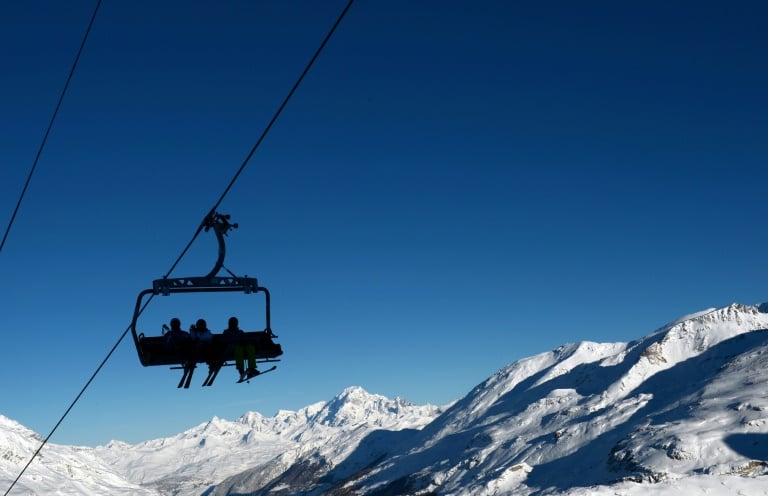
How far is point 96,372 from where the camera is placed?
979 inches

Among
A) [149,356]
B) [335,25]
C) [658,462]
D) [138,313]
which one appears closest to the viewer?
[335,25]

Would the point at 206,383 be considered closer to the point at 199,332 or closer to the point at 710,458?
the point at 199,332

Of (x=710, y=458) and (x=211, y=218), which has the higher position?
(x=211, y=218)

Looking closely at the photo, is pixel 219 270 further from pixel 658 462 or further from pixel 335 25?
pixel 658 462

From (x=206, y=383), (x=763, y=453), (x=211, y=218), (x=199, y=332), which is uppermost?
(x=211, y=218)

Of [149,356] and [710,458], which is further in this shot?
[710,458]

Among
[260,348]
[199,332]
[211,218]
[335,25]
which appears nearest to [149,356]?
[199,332]

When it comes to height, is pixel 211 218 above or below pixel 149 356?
above

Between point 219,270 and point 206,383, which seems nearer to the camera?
point 219,270

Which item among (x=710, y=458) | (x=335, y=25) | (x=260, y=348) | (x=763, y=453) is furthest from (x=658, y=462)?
(x=335, y=25)

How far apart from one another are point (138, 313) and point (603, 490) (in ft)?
562

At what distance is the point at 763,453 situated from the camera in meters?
183

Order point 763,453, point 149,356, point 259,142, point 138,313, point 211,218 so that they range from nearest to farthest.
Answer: point 259,142
point 211,218
point 138,313
point 149,356
point 763,453

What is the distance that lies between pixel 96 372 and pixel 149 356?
8.59ft
